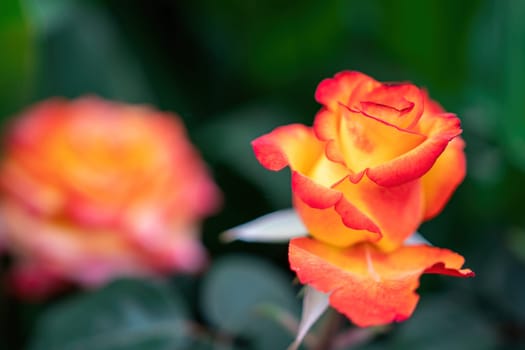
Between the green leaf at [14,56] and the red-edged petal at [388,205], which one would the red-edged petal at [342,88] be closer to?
the red-edged petal at [388,205]

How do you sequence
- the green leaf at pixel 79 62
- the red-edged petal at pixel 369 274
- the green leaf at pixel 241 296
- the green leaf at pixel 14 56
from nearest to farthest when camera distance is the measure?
the red-edged petal at pixel 369 274, the green leaf at pixel 241 296, the green leaf at pixel 14 56, the green leaf at pixel 79 62

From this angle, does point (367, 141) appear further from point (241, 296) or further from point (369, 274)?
point (241, 296)

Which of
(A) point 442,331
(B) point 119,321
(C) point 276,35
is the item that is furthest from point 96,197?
(C) point 276,35

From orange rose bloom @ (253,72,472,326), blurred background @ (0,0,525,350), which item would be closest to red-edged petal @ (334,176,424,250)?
orange rose bloom @ (253,72,472,326)

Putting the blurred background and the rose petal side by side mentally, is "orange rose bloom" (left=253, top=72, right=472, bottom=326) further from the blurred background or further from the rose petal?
the blurred background

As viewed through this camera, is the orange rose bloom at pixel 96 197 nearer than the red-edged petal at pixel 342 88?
No

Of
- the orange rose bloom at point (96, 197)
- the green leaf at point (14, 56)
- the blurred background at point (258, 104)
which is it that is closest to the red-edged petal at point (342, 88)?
the blurred background at point (258, 104)

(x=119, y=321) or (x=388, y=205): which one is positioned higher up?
(x=388, y=205)
